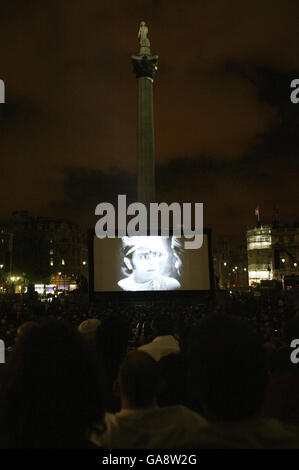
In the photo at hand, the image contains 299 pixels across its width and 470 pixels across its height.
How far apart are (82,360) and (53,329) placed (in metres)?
0.22

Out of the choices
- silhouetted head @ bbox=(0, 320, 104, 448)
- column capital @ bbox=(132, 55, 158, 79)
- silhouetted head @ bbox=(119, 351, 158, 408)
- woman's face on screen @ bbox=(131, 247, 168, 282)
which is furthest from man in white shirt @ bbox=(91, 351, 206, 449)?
column capital @ bbox=(132, 55, 158, 79)

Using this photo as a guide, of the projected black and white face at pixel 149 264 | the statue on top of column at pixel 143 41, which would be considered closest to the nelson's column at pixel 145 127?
the statue on top of column at pixel 143 41

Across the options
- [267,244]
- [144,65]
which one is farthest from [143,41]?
[267,244]

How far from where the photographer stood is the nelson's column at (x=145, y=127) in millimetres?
43156

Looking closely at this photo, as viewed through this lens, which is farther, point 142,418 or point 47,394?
point 142,418

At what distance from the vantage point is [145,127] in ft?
143

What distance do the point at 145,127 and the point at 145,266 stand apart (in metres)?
16.5

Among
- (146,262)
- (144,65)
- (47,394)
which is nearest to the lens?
(47,394)

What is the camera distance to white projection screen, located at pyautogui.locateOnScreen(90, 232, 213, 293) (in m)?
33.6

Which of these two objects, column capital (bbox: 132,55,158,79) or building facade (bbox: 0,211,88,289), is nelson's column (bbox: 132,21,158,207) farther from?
building facade (bbox: 0,211,88,289)

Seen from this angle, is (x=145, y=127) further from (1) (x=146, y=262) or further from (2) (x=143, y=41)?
(1) (x=146, y=262)

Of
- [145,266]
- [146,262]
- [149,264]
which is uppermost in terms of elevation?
[146,262]

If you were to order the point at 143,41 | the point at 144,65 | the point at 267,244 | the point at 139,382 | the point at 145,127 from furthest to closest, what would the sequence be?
the point at 267,244 < the point at 143,41 < the point at 144,65 < the point at 145,127 < the point at 139,382

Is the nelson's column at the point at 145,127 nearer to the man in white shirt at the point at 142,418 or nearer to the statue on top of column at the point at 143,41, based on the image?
the statue on top of column at the point at 143,41
